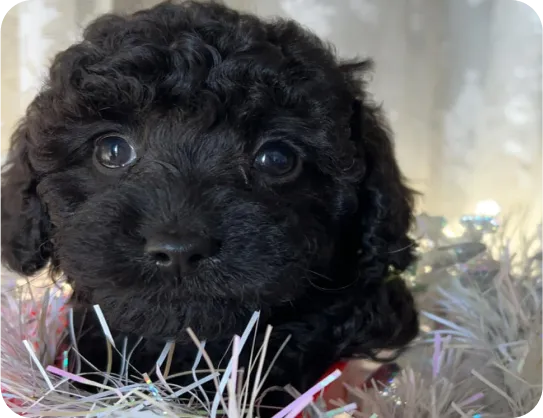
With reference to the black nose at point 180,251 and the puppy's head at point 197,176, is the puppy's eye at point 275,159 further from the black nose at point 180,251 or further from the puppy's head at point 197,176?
the black nose at point 180,251

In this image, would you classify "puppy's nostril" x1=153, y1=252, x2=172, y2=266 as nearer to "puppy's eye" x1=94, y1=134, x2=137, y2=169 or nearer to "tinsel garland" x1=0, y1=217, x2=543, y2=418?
"tinsel garland" x1=0, y1=217, x2=543, y2=418

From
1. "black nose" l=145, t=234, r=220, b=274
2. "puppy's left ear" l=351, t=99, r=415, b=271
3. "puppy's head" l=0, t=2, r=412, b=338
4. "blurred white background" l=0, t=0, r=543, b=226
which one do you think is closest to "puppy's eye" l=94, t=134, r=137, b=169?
"puppy's head" l=0, t=2, r=412, b=338

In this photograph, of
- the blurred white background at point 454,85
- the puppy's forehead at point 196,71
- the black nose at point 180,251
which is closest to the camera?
the black nose at point 180,251

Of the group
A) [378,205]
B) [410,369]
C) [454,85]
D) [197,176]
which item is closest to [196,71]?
[197,176]

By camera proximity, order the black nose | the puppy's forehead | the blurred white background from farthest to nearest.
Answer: the blurred white background → the puppy's forehead → the black nose

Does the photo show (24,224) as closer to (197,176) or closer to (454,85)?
(197,176)

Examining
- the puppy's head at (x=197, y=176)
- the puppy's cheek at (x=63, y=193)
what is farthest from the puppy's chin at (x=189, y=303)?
the puppy's cheek at (x=63, y=193)

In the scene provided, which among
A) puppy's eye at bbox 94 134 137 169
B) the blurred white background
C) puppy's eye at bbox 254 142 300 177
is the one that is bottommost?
puppy's eye at bbox 94 134 137 169
